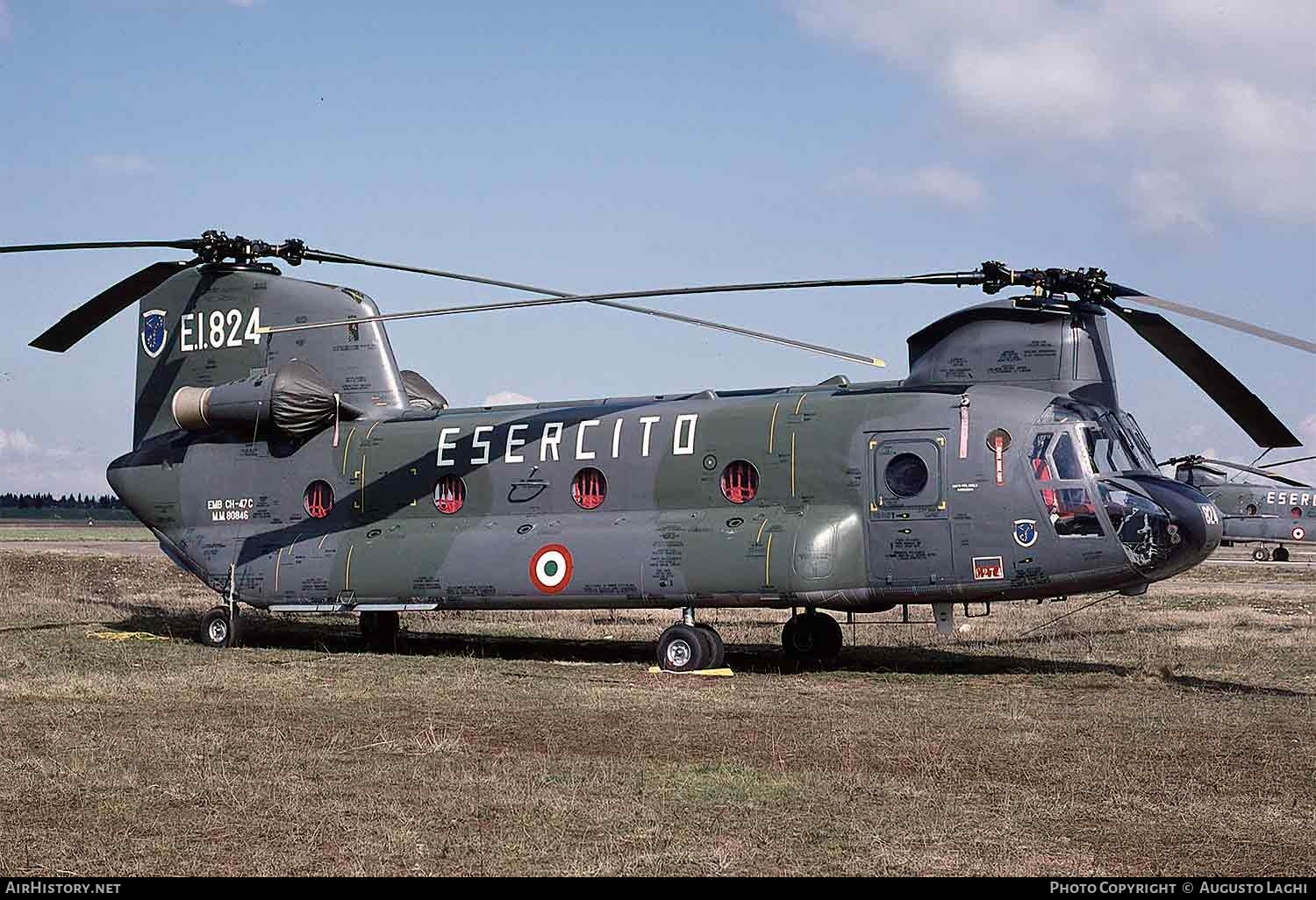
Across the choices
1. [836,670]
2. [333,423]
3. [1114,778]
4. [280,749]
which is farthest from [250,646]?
[1114,778]

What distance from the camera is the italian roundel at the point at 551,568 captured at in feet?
64.8

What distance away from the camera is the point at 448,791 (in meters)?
10.2

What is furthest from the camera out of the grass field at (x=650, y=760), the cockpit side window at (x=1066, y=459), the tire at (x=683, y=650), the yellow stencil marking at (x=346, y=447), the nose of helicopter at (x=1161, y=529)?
the yellow stencil marking at (x=346, y=447)

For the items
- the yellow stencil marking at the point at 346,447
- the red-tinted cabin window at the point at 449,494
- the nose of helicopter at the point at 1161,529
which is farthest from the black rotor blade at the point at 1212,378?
the yellow stencil marking at the point at 346,447

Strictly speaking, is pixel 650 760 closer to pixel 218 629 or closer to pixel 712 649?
pixel 712 649

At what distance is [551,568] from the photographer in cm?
1988

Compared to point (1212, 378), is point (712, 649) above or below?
below

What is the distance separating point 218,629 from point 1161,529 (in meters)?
14.5

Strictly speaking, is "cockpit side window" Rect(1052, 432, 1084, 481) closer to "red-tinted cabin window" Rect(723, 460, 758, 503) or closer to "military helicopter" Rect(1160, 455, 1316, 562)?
"red-tinted cabin window" Rect(723, 460, 758, 503)

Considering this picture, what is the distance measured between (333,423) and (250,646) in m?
3.97

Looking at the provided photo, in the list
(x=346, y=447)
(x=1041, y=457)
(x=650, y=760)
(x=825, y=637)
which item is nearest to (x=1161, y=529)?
(x=1041, y=457)

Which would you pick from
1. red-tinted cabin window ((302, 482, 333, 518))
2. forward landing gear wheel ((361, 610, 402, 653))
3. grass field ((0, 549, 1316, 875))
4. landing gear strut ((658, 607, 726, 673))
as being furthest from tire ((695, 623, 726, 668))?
red-tinted cabin window ((302, 482, 333, 518))

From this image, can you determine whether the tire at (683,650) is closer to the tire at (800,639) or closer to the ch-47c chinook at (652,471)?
the ch-47c chinook at (652,471)

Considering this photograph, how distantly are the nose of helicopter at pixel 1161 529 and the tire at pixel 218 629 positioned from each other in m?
13.8
